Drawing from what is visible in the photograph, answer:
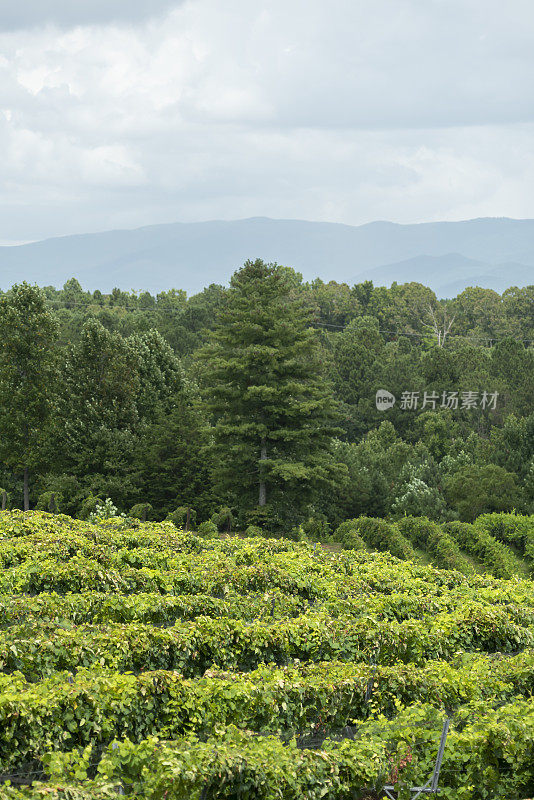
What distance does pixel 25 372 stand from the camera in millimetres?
31969

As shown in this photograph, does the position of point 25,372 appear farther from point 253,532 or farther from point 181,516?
point 253,532

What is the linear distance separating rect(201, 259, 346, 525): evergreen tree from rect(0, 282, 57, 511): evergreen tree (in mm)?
7546

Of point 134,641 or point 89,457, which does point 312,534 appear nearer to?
point 89,457

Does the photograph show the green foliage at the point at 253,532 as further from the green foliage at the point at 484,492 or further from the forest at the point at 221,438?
the green foliage at the point at 484,492

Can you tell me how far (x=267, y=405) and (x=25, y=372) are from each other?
454 inches

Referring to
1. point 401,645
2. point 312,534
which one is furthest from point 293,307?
point 401,645

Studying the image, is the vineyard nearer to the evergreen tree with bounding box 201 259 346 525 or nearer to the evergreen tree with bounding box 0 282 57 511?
the evergreen tree with bounding box 201 259 346 525

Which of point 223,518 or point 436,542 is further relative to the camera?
point 223,518

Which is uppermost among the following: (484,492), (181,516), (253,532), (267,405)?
(267,405)

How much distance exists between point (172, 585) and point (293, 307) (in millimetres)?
17447

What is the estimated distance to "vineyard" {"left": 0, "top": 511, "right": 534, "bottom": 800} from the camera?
26.0ft

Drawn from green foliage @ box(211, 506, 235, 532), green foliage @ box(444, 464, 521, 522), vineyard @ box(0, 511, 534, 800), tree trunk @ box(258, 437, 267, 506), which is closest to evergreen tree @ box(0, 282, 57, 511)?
green foliage @ box(211, 506, 235, 532)

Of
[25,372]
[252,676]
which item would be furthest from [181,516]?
[252,676]

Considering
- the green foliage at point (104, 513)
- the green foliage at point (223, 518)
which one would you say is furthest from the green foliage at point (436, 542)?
the green foliage at point (104, 513)
